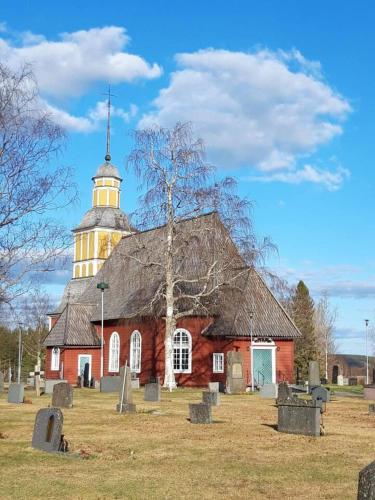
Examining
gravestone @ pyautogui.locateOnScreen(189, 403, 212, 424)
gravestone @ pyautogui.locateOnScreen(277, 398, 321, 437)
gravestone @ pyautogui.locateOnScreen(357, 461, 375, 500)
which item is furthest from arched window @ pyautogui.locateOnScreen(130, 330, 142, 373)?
gravestone @ pyautogui.locateOnScreen(357, 461, 375, 500)

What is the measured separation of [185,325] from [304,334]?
923 inches

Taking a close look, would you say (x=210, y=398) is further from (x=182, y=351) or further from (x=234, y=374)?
(x=182, y=351)

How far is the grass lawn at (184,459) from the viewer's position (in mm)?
9227

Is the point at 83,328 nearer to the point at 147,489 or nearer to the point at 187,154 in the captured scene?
the point at 187,154

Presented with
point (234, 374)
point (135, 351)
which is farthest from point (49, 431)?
point (135, 351)

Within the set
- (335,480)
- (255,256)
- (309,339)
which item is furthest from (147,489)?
(309,339)

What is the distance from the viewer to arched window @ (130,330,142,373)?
40747 mm

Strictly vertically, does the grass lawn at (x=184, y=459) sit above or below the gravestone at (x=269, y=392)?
below

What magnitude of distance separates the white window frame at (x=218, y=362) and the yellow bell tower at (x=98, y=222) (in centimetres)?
2600

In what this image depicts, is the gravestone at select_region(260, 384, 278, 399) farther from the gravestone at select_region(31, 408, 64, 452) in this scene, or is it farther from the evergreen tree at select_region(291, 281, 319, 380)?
the evergreen tree at select_region(291, 281, 319, 380)

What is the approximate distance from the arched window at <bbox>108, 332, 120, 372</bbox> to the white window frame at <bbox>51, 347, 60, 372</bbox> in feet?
14.2

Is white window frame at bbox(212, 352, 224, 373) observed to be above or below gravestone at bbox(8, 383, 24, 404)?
above

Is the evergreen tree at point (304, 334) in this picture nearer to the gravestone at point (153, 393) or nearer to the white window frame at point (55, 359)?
the white window frame at point (55, 359)

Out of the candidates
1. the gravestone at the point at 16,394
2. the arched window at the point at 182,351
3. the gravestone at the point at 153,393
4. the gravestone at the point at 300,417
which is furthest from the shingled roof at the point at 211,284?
the gravestone at the point at 300,417
